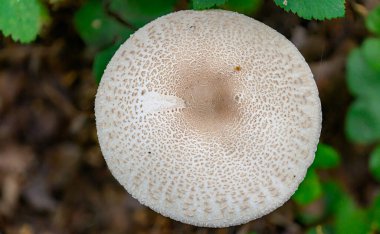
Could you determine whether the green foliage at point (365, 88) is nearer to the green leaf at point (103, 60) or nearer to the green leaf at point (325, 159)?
the green leaf at point (325, 159)

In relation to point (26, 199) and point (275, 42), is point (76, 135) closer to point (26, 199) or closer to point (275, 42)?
point (26, 199)

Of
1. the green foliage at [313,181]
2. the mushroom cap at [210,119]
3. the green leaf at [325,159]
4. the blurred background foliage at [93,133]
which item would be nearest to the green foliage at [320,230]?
the blurred background foliage at [93,133]

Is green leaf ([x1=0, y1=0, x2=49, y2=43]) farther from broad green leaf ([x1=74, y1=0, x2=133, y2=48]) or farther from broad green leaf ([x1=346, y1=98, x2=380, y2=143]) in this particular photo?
broad green leaf ([x1=346, y1=98, x2=380, y2=143])

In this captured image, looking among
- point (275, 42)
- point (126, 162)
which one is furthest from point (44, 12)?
point (275, 42)

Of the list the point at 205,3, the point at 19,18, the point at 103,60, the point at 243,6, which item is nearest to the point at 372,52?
the point at 243,6

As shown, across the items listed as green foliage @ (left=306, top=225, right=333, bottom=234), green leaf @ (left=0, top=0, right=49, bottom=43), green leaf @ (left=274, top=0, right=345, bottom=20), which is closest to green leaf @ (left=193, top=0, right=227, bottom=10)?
green leaf @ (left=274, top=0, right=345, bottom=20)

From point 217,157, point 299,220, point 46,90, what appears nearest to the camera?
point 217,157
